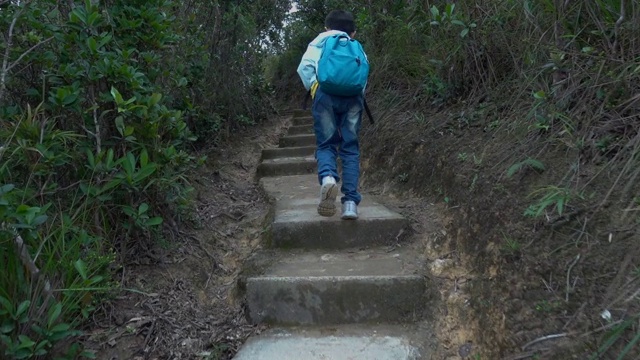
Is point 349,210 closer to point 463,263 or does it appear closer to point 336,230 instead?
point 336,230

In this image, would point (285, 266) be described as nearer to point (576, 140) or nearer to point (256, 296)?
point (256, 296)

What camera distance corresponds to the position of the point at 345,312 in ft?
9.14

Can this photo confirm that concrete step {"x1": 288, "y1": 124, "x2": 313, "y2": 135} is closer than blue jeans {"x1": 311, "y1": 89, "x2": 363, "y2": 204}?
No

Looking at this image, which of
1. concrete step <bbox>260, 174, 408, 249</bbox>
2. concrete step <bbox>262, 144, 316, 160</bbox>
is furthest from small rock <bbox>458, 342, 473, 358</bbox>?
concrete step <bbox>262, 144, 316, 160</bbox>

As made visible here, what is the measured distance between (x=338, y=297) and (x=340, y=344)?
29 cm

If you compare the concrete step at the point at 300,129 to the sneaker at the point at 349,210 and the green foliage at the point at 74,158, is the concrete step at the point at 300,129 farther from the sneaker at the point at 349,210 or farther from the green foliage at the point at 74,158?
the sneaker at the point at 349,210

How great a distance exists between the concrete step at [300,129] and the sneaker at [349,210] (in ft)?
14.1

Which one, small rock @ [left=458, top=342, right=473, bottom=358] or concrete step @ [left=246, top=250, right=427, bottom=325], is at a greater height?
concrete step @ [left=246, top=250, right=427, bottom=325]

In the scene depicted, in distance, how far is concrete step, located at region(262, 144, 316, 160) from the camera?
21.1 feet

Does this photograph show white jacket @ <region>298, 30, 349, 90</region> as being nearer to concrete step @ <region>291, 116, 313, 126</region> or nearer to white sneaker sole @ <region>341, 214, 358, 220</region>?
white sneaker sole @ <region>341, 214, 358, 220</region>

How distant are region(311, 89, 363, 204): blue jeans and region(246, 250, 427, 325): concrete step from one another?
2.65ft

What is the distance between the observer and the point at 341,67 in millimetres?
3293

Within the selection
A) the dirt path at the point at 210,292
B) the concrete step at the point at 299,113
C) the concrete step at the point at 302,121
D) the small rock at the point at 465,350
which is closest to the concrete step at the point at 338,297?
the dirt path at the point at 210,292

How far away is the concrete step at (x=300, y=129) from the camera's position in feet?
25.3
